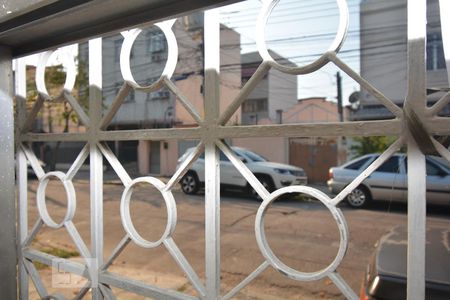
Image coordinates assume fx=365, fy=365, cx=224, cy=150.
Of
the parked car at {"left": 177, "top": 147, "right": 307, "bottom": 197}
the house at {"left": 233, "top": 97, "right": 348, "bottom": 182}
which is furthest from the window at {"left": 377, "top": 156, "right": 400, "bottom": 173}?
the house at {"left": 233, "top": 97, "right": 348, "bottom": 182}

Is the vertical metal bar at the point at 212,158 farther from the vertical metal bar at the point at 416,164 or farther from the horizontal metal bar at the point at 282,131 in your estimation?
the vertical metal bar at the point at 416,164

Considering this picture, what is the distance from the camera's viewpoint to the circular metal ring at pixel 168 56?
933 millimetres

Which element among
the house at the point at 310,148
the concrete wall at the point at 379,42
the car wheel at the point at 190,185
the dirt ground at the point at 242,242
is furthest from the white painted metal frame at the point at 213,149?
the house at the point at 310,148

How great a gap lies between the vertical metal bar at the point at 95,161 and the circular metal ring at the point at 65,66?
0.28 feet

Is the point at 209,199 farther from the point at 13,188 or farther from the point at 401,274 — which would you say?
the point at 401,274

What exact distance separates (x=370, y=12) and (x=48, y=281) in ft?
30.0

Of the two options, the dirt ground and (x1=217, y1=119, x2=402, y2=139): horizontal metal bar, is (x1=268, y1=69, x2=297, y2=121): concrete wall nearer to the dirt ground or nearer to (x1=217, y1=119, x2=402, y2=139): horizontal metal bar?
the dirt ground

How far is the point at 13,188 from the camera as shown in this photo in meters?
1.29

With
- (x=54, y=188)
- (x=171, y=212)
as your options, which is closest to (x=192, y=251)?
A: (x=171, y=212)

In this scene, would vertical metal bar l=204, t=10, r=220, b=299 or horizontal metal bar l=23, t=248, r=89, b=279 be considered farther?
horizontal metal bar l=23, t=248, r=89, b=279

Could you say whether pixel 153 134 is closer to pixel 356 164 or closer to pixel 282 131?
pixel 282 131

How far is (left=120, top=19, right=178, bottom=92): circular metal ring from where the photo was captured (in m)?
0.93

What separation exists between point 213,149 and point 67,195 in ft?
1.92

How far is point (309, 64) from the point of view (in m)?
0.75
